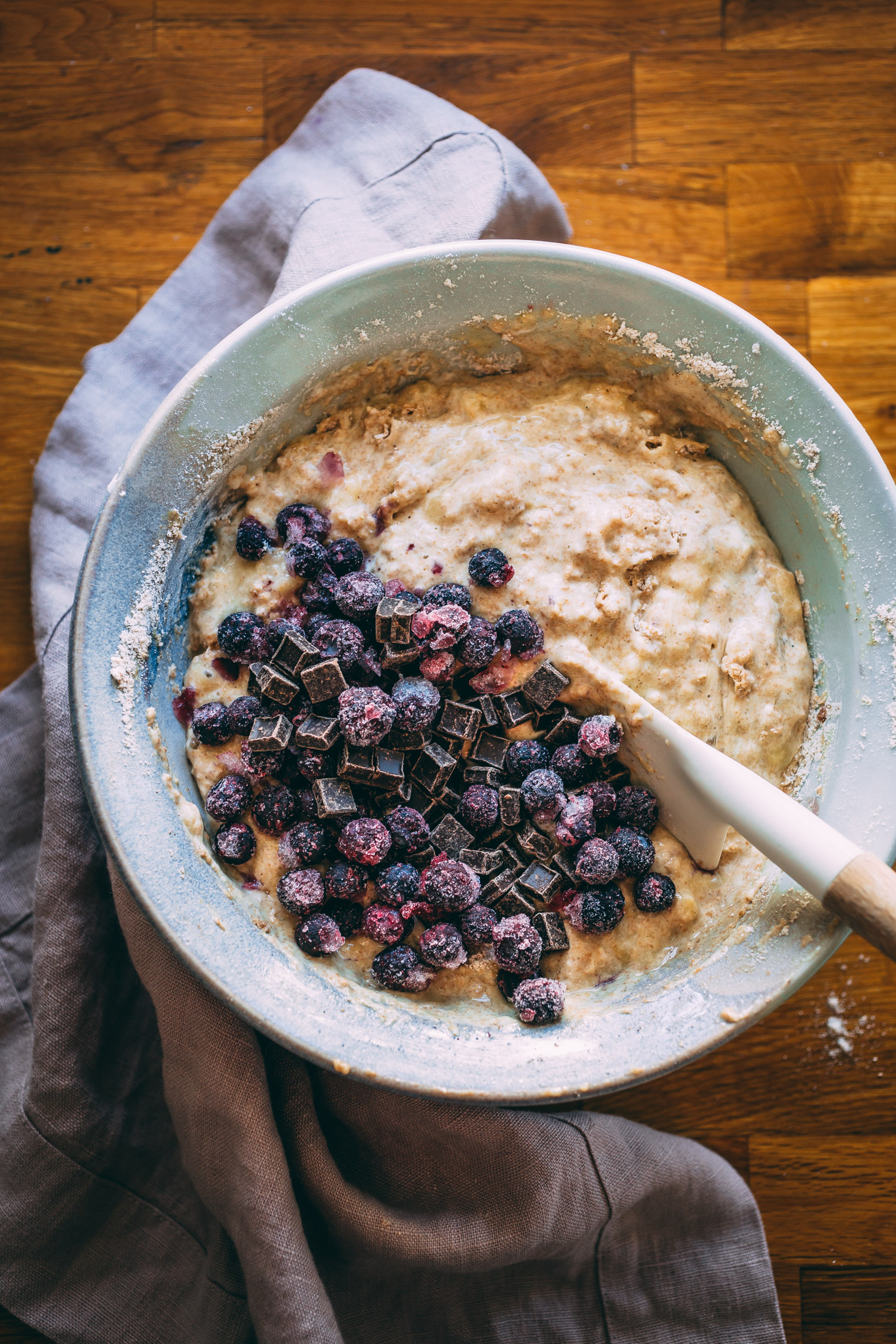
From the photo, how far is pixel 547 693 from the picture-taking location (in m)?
1.95

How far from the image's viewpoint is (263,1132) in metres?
1.99

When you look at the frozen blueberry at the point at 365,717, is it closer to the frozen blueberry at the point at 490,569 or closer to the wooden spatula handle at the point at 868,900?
the frozen blueberry at the point at 490,569

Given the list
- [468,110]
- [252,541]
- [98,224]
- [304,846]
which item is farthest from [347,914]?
[468,110]

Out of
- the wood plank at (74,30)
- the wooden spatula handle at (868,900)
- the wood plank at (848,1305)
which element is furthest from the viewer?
the wood plank at (74,30)

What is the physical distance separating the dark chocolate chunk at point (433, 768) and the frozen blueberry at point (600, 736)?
0.95 feet

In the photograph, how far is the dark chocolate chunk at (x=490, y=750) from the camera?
2.02 m

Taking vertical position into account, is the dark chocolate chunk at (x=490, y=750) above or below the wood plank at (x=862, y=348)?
below

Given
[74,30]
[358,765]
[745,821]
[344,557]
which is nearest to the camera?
[745,821]

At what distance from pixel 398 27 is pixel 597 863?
2240mm

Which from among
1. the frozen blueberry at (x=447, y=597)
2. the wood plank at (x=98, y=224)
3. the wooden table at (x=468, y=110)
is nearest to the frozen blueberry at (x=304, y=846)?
the frozen blueberry at (x=447, y=597)

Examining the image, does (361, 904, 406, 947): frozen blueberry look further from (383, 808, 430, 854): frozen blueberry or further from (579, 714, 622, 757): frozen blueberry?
(579, 714, 622, 757): frozen blueberry

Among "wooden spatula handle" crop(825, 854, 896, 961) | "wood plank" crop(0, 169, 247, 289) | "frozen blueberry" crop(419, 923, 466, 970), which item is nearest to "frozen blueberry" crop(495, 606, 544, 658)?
"frozen blueberry" crop(419, 923, 466, 970)

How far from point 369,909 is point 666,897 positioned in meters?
0.64

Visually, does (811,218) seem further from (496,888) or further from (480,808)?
(496,888)
